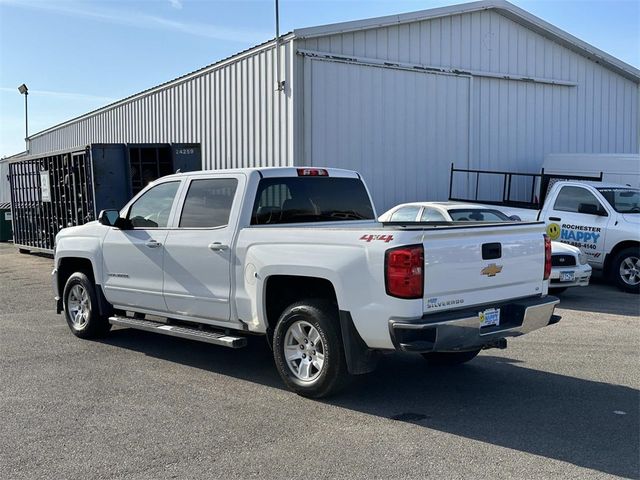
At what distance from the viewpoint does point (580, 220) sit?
42.5 ft

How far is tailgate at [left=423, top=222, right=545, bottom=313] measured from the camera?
534 centimetres

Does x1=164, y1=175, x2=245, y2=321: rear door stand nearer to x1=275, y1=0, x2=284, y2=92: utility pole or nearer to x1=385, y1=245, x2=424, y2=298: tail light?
x1=385, y1=245, x2=424, y2=298: tail light

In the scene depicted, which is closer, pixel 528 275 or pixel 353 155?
pixel 528 275

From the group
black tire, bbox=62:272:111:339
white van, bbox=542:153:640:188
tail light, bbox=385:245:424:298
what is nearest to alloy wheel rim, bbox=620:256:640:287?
white van, bbox=542:153:640:188

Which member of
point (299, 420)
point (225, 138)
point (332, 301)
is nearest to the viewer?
point (299, 420)

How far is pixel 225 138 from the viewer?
1692cm

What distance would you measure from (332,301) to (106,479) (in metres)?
2.35

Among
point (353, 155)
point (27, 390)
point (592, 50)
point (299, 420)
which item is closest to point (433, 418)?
point (299, 420)

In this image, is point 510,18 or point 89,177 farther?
point 510,18

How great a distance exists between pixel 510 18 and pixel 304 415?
52.2ft

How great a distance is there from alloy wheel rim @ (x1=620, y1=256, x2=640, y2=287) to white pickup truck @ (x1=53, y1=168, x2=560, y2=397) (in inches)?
263

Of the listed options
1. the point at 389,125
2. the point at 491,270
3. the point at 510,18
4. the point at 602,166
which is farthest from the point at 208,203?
the point at 510,18

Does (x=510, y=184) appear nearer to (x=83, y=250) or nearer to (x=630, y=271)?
(x=630, y=271)

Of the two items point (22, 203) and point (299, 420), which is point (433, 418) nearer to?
point (299, 420)
